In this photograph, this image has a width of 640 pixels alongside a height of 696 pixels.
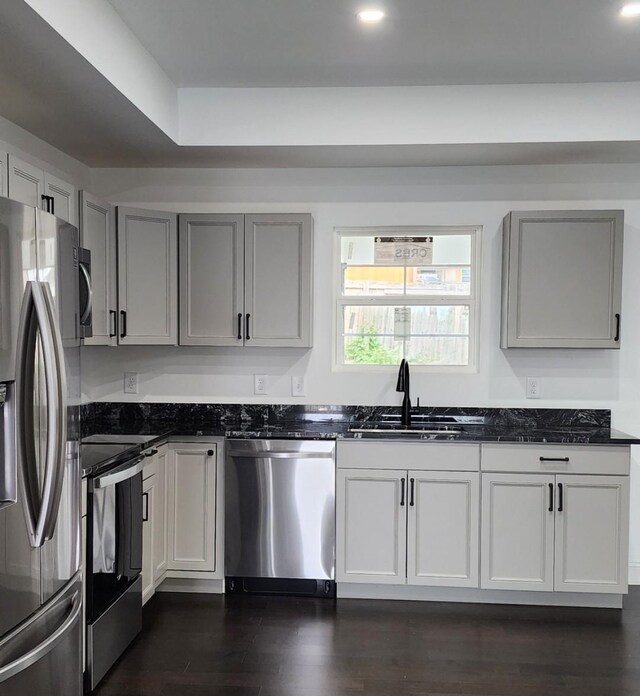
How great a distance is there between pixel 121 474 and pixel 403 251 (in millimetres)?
2216

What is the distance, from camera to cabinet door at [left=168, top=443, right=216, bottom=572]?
355 centimetres

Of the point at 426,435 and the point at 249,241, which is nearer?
the point at 426,435

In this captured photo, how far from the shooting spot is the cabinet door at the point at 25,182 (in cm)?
269

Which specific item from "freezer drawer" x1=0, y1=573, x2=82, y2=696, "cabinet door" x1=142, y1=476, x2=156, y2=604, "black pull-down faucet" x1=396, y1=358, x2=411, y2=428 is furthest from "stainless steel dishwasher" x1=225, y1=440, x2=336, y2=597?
"freezer drawer" x1=0, y1=573, x2=82, y2=696

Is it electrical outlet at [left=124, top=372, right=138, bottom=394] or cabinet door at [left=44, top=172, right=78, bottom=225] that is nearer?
cabinet door at [left=44, top=172, right=78, bottom=225]

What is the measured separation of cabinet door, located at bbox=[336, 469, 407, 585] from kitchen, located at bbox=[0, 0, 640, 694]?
0.02m

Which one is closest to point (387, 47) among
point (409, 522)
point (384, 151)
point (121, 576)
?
point (384, 151)

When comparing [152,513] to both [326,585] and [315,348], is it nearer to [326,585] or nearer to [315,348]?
[326,585]

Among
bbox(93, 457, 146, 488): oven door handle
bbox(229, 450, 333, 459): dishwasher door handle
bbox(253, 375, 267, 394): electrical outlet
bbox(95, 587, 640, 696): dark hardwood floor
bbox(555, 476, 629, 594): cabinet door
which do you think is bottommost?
bbox(95, 587, 640, 696): dark hardwood floor

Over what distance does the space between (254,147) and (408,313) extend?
4.57 feet

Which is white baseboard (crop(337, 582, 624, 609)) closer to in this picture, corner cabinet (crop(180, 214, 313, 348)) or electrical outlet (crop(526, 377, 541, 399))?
electrical outlet (crop(526, 377, 541, 399))

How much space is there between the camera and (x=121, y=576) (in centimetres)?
281

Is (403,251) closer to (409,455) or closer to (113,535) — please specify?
(409,455)

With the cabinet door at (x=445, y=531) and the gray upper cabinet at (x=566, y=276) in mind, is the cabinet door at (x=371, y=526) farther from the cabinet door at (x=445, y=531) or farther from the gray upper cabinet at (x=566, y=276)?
the gray upper cabinet at (x=566, y=276)
